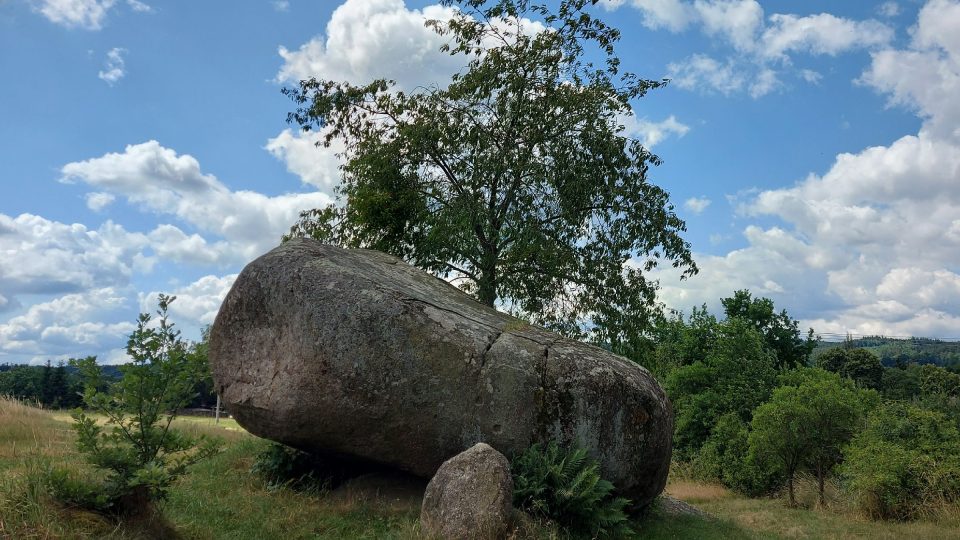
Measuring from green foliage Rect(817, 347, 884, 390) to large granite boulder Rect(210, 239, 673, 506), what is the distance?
65.5 m

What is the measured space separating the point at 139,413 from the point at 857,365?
7716 cm

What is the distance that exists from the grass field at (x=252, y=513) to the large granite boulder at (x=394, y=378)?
1.03 metres

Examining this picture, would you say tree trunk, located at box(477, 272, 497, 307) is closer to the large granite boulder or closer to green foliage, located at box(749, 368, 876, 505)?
the large granite boulder

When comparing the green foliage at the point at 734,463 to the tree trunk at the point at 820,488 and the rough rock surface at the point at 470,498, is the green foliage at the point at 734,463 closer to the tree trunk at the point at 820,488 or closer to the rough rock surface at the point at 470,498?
the tree trunk at the point at 820,488

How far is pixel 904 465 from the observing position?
18.5 m

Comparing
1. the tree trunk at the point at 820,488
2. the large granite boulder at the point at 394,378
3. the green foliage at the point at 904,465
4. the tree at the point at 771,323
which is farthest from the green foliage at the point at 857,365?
the large granite boulder at the point at 394,378

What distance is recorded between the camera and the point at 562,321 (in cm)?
2277

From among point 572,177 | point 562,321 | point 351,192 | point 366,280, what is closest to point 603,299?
point 562,321

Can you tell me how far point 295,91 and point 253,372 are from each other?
14.0 metres

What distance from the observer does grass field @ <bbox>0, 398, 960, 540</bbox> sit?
849 cm

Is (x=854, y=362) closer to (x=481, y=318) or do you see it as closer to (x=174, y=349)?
(x=481, y=318)

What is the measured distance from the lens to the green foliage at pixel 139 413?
8930 mm

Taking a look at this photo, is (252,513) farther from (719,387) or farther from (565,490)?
(719,387)

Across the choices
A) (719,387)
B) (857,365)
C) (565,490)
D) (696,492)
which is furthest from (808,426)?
(857,365)
